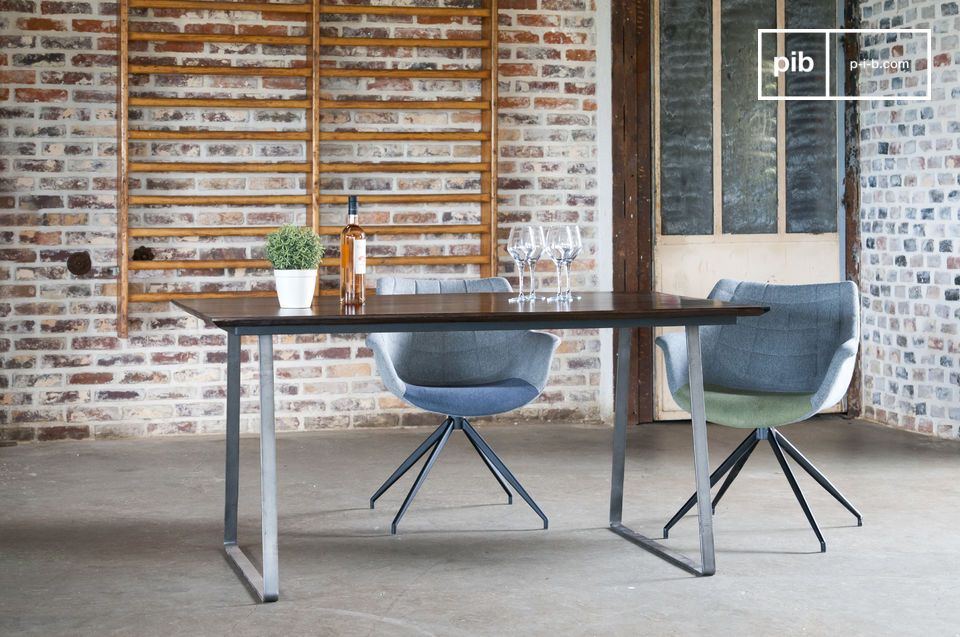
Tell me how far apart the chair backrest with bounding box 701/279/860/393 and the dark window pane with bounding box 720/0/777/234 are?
2.08 m

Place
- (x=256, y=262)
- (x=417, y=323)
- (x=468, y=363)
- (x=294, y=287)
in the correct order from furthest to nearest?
1. (x=256, y=262)
2. (x=468, y=363)
3. (x=294, y=287)
4. (x=417, y=323)

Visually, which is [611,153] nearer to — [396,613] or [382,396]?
[382,396]

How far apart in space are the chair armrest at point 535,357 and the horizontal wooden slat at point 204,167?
6.65 feet

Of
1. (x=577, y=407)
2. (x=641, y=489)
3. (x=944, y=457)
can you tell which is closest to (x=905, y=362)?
(x=944, y=457)

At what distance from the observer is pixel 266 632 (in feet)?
9.87

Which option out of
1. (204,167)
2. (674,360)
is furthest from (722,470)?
(204,167)

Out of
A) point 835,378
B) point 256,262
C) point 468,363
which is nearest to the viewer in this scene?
point 835,378

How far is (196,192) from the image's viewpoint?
234 inches

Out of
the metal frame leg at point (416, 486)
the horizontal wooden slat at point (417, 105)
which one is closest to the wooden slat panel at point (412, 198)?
the horizontal wooden slat at point (417, 105)

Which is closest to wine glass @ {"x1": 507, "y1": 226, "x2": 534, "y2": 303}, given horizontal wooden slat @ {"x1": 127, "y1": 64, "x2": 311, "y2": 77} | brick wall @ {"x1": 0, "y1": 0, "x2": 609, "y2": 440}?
brick wall @ {"x1": 0, "y1": 0, "x2": 609, "y2": 440}

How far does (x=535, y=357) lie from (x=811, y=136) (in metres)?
2.86

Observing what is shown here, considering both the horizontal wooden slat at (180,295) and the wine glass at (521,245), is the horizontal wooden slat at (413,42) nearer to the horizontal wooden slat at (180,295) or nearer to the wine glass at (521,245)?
the horizontal wooden slat at (180,295)

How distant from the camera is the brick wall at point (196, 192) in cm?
578

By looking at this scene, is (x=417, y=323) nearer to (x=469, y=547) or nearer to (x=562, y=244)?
(x=562, y=244)
